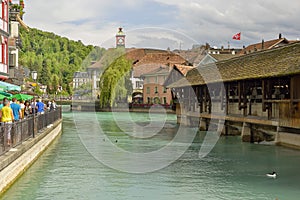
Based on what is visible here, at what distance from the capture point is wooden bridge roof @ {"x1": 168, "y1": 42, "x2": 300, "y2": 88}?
2216 cm

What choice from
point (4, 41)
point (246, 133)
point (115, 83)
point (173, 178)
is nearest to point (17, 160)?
point (173, 178)

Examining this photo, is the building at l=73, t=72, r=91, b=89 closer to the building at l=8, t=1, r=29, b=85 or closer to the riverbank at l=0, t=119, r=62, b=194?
the building at l=8, t=1, r=29, b=85

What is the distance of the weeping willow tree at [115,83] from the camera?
70.3 meters

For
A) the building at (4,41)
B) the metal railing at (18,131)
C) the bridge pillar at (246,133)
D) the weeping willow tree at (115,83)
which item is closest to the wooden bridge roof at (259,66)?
the bridge pillar at (246,133)

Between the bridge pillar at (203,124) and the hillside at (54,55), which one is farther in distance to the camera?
the hillside at (54,55)

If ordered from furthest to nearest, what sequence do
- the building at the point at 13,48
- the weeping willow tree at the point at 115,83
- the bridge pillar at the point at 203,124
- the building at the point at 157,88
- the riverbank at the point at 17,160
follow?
the building at the point at 157,88
the weeping willow tree at the point at 115,83
the building at the point at 13,48
the bridge pillar at the point at 203,124
the riverbank at the point at 17,160

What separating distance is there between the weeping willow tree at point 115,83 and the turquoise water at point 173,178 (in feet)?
155

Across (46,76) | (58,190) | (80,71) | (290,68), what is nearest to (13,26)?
(290,68)

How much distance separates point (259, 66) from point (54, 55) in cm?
15419

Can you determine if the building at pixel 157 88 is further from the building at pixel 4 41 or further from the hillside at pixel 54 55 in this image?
the hillside at pixel 54 55

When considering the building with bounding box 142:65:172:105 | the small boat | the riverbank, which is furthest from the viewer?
the building with bounding box 142:65:172:105

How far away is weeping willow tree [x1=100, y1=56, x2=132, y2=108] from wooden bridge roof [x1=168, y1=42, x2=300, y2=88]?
34.9m

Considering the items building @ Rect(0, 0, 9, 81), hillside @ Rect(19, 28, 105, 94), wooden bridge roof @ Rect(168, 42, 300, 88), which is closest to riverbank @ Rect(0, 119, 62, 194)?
wooden bridge roof @ Rect(168, 42, 300, 88)

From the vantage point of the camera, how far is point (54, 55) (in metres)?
174
